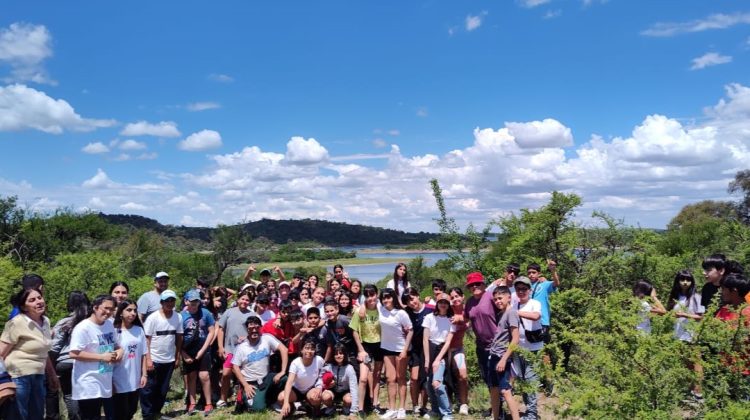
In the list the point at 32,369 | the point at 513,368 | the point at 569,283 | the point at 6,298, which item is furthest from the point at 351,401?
the point at 6,298

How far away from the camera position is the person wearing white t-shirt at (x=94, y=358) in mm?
5145

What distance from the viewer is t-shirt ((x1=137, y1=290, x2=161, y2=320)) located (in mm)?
7383

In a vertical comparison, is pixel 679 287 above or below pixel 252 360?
above

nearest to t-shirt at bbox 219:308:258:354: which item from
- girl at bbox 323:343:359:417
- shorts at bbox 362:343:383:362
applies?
girl at bbox 323:343:359:417

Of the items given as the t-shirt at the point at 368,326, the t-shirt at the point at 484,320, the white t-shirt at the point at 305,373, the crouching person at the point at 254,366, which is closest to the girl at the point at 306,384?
the white t-shirt at the point at 305,373

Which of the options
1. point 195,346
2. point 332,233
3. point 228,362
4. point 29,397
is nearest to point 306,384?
point 228,362

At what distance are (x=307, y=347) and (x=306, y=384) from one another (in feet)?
1.75

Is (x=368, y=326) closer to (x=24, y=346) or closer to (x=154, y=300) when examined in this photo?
(x=154, y=300)

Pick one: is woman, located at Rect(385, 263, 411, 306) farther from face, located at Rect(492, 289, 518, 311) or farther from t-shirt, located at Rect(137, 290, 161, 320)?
t-shirt, located at Rect(137, 290, 161, 320)

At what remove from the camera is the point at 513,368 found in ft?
18.7

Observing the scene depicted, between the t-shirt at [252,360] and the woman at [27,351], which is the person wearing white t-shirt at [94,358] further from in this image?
the t-shirt at [252,360]

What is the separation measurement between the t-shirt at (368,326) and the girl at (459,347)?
1001 mm

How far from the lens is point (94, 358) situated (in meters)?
5.15

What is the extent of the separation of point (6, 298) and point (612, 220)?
1255cm
